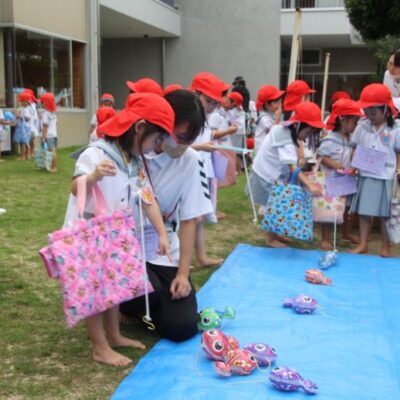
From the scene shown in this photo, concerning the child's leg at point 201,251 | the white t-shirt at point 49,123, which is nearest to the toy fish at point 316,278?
the child's leg at point 201,251

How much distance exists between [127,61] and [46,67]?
22.9 ft

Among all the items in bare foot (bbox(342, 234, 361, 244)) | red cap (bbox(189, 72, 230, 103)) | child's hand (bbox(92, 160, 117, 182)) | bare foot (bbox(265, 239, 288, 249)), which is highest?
red cap (bbox(189, 72, 230, 103))

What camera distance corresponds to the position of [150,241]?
3.06 metres

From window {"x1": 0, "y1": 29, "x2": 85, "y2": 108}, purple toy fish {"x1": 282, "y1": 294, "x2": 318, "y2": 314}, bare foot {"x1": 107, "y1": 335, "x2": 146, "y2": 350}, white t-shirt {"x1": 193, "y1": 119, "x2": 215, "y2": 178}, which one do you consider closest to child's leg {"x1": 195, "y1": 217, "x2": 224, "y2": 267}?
white t-shirt {"x1": 193, "y1": 119, "x2": 215, "y2": 178}

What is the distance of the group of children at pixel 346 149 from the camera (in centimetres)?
479

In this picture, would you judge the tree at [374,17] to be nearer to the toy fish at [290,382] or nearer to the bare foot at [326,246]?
the bare foot at [326,246]

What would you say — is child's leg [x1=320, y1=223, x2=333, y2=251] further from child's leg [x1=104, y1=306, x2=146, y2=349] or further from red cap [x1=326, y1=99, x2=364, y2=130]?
child's leg [x1=104, y1=306, x2=146, y2=349]

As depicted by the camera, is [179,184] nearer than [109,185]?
No

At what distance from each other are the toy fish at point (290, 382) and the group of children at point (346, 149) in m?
2.50

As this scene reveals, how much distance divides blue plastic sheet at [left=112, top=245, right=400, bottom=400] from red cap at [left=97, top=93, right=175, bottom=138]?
1.09 metres

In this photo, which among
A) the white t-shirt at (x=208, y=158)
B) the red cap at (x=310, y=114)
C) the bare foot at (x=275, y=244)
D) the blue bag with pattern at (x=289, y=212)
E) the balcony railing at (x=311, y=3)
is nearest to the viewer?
the white t-shirt at (x=208, y=158)

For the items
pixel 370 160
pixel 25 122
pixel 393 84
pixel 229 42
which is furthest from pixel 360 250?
pixel 229 42

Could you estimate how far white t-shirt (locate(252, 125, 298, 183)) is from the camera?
4.85 metres

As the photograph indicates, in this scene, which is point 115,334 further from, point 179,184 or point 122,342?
point 179,184
